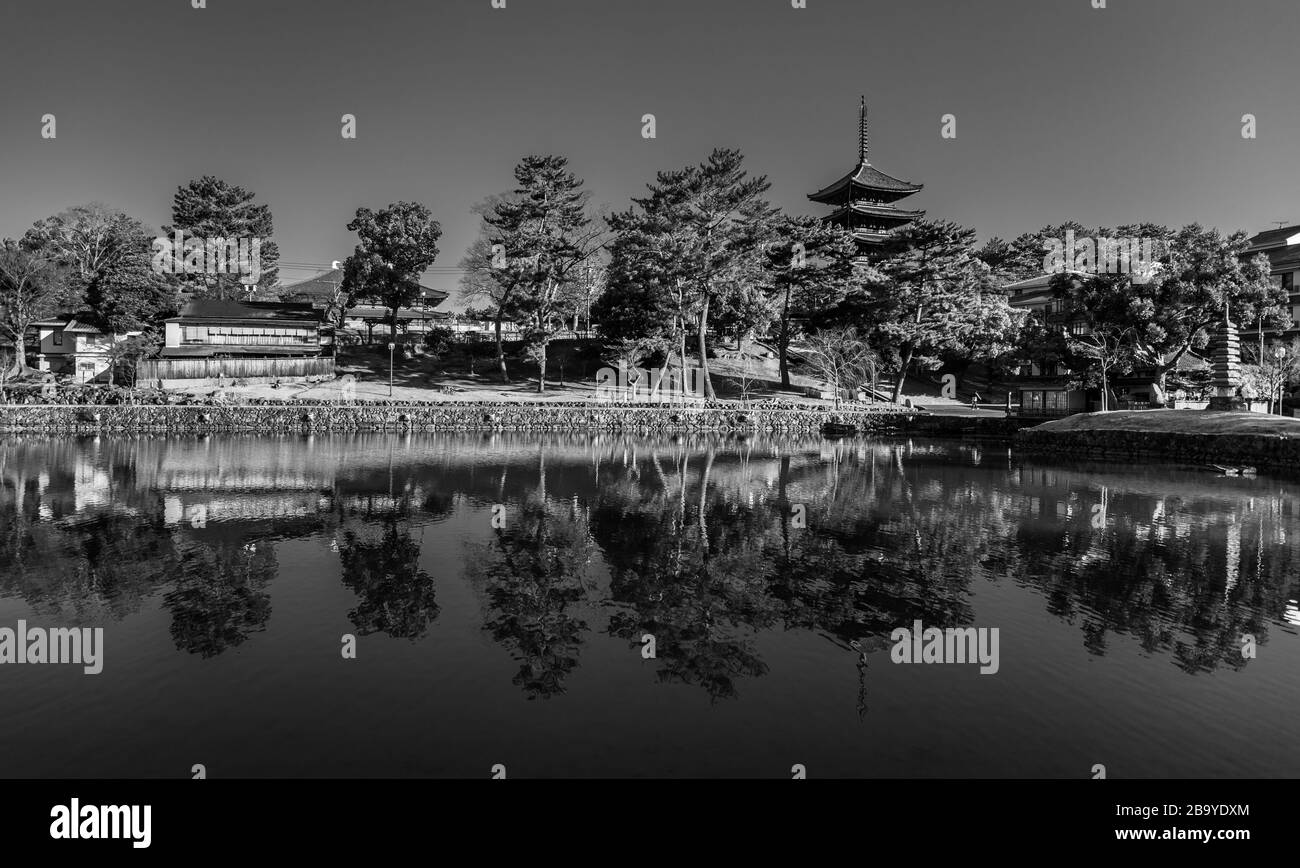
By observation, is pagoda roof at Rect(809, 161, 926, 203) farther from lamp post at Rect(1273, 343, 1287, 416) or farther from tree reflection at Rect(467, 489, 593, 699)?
tree reflection at Rect(467, 489, 593, 699)

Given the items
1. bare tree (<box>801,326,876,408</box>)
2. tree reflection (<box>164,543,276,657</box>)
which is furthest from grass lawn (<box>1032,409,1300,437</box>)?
tree reflection (<box>164,543,276,657</box>)

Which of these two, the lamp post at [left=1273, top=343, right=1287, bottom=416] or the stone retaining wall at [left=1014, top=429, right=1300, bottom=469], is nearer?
the stone retaining wall at [left=1014, top=429, right=1300, bottom=469]

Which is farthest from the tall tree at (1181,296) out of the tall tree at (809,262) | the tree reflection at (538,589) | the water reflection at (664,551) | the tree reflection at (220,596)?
the tree reflection at (220,596)

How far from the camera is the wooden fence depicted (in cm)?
6016

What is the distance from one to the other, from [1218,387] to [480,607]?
4466 centimetres

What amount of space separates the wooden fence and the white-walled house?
20.9 ft

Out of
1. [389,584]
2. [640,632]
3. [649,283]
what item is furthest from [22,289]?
[640,632]

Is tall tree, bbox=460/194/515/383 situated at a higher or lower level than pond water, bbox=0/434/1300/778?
higher

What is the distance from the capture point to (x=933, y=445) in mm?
48688

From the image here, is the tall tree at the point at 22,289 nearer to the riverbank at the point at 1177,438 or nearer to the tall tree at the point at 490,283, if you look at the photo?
the tall tree at the point at 490,283

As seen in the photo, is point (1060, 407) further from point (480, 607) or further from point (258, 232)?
point (258, 232)

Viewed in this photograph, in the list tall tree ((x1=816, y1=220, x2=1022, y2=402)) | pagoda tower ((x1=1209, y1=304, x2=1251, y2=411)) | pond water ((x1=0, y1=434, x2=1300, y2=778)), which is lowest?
pond water ((x1=0, y1=434, x2=1300, y2=778))

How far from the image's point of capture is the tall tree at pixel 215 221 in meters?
82.8

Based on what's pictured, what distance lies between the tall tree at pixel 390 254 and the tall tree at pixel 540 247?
6984 mm
